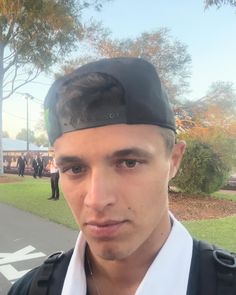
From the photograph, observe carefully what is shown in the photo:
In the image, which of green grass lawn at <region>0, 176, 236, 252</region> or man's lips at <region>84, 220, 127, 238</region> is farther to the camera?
green grass lawn at <region>0, 176, 236, 252</region>

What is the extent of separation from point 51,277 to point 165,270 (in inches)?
14.3

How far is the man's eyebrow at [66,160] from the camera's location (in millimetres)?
1105

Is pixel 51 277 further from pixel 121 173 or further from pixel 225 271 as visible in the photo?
pixel 225 271

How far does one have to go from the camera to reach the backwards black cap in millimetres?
1101

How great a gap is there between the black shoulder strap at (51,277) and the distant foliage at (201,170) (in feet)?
35.6

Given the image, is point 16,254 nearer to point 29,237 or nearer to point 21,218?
point 29,237

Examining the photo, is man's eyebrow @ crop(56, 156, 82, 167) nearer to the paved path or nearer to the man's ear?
the man's ear

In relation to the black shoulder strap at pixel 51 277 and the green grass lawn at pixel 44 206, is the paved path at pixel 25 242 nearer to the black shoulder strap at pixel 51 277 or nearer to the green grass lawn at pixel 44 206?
the green grass lawn at pixel 44 206

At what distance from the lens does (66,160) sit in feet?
3.71

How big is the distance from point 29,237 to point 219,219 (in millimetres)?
4383

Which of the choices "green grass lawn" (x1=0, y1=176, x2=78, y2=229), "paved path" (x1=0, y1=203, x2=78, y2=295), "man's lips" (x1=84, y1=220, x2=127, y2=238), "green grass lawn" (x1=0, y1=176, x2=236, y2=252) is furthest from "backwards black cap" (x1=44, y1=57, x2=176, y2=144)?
"green grass lawn" (x1=0, y1=176, x2=78, y2=229)

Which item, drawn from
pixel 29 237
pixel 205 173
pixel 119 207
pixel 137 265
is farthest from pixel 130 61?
pixel 205 173

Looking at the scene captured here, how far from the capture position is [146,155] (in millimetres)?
1090

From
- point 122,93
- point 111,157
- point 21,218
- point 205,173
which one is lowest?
point 21,218
